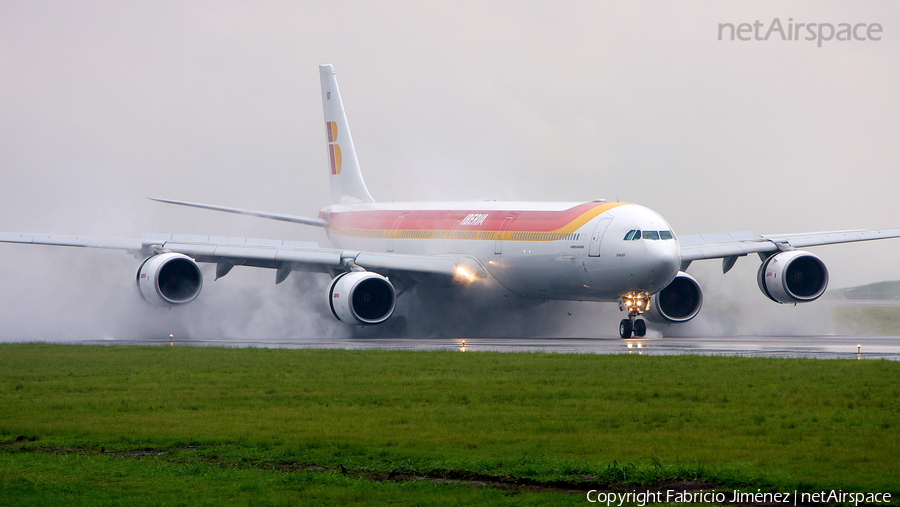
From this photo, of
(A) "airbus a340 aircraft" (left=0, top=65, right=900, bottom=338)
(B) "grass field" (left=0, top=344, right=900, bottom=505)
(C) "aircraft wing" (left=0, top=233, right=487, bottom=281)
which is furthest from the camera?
(C) "aircraft wing" (left=0, top=233, right=487, bottom=281)

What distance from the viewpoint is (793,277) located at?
106ft

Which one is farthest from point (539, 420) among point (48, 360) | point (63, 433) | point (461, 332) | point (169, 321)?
point (169, 321)

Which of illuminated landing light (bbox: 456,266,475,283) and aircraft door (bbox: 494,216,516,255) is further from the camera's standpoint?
illuminated landing light (bbox: 456,266,475,283)

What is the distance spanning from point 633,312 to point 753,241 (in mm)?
6881

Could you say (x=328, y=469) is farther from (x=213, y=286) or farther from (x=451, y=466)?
(x=213, y=286)

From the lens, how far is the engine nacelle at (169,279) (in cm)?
3000

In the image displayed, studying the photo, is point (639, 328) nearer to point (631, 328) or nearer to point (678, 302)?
point (631, 328)

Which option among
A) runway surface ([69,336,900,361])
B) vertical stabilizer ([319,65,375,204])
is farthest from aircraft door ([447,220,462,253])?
vertical stabilizer ([319,65,375,204])

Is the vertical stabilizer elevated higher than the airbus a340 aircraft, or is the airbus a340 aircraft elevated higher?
the vertical stabilizer

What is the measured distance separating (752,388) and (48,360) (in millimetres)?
13970

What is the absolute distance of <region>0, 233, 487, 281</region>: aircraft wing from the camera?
31062 millimetres

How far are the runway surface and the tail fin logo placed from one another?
17.1 meters

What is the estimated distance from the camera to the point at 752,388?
15.3m

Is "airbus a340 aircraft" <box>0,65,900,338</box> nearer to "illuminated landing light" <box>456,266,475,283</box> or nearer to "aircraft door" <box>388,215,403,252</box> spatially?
"illuminated landing light" <box>456,266,475,283</box>
